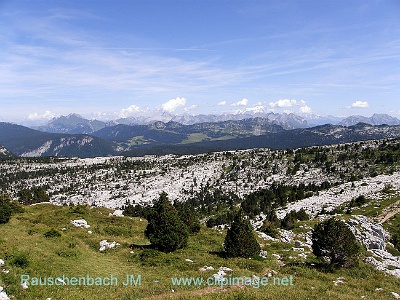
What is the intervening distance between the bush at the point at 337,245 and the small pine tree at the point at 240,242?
7152 mm

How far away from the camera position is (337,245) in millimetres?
30500

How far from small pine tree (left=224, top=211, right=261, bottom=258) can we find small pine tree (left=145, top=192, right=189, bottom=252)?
17.9ft

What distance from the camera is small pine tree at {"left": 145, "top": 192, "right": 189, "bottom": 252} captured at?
106 ft

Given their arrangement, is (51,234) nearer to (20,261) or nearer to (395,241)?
(20,261)

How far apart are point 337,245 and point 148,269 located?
65.7 feet

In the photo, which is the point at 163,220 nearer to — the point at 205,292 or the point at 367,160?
the point at 205,292

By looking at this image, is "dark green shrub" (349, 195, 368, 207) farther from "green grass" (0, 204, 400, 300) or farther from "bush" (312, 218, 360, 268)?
"bush" (312, 218, 360, 268)

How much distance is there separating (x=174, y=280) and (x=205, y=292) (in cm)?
380

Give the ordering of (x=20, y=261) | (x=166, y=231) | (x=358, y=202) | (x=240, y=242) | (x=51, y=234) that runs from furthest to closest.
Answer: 1. (x=358, y=202)
2. (x=51, y=234)
3. (x=166, y=231)
4. (x=240, y=242)
5. (x=20, y=261)

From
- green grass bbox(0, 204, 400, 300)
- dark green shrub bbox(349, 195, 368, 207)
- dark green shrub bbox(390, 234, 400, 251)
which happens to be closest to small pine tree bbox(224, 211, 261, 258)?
green grass bbox(0, 204, 400, 300)

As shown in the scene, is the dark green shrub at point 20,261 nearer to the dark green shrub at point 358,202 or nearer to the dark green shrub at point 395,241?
the dark green shrub at point 395,241

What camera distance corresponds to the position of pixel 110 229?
44.9 metres

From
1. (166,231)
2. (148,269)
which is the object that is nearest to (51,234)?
(166,231)

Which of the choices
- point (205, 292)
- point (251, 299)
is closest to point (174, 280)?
point (205, 292)
